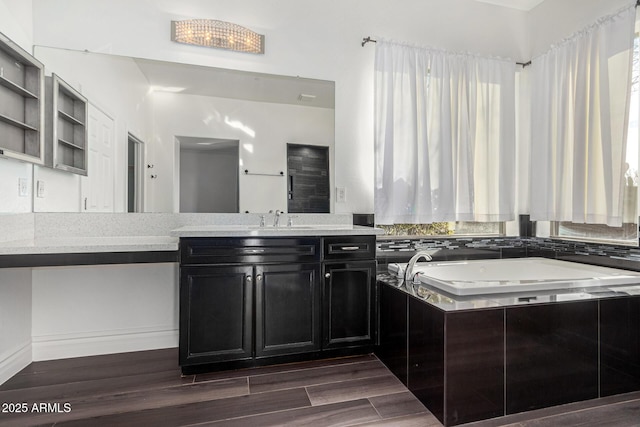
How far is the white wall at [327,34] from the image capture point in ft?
7.70

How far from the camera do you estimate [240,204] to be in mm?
2596

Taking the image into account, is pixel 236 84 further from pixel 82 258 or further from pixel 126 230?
pixel 82 258

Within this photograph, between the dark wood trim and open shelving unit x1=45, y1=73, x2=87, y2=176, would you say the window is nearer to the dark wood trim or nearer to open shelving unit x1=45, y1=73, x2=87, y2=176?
the dark wood trim

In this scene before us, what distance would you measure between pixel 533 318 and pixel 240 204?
76.3 inches

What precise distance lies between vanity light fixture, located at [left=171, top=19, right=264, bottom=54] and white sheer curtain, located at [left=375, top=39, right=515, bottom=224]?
3.20 feet

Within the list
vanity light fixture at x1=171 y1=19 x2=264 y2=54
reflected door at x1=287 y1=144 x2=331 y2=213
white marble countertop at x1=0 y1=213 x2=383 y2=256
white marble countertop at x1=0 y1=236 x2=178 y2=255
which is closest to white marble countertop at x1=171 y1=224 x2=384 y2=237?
white marble countertop at x1=0 y1=213 x2=383 y2=256

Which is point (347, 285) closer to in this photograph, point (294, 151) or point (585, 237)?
point (294, 151)

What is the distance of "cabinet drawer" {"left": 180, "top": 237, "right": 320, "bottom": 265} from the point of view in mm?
2043

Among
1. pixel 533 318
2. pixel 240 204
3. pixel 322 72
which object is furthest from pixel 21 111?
pixel 533 318

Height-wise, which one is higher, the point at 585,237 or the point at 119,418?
the point at 585,237

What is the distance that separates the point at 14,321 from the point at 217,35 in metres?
2.23

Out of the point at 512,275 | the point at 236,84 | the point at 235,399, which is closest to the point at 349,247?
the point at 235,399

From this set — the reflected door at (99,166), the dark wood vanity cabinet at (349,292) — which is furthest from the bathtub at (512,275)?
the reflected door at (99,166)

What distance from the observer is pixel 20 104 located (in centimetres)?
198
